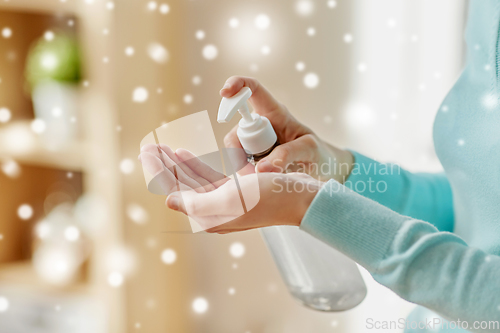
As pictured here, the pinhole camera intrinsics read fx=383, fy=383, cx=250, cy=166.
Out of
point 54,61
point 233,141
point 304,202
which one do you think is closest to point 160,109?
point 54,61

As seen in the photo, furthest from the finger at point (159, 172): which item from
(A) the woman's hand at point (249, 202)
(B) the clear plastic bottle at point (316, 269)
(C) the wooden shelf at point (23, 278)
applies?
(C) the wooden shelf at point (23, 278)

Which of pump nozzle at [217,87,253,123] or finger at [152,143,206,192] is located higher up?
pump nozzle at [217,87,253,123]

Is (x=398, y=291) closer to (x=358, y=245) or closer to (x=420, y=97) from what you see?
(x=358, y=245)

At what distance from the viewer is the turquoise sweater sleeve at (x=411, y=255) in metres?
0.21

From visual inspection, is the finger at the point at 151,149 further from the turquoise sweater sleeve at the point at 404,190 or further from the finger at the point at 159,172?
the turquoise sweater sleeve at the point at 404,190

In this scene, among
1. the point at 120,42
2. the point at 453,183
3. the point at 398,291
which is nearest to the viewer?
the point at 398,291

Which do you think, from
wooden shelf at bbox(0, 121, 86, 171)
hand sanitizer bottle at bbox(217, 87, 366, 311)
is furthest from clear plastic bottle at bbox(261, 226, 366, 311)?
wooden shelf at bbox(0, 121, 86, 171)

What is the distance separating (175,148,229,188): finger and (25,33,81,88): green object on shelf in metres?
0.38

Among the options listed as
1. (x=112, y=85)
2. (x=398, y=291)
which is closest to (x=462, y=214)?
(x=398, y=291)

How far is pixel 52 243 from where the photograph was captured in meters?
0.62

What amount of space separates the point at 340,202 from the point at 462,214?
182 millimetres

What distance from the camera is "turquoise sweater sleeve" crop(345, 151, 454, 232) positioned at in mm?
364

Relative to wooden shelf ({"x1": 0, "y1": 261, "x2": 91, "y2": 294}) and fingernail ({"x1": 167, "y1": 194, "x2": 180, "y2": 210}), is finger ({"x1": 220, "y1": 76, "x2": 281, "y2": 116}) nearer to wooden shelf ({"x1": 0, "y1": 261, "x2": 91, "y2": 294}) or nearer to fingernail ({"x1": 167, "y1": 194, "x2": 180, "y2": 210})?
fingernail ({"x1": 167, "y1": 194, "x2": 180, "y2": 210})

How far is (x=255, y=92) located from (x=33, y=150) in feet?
1.31
